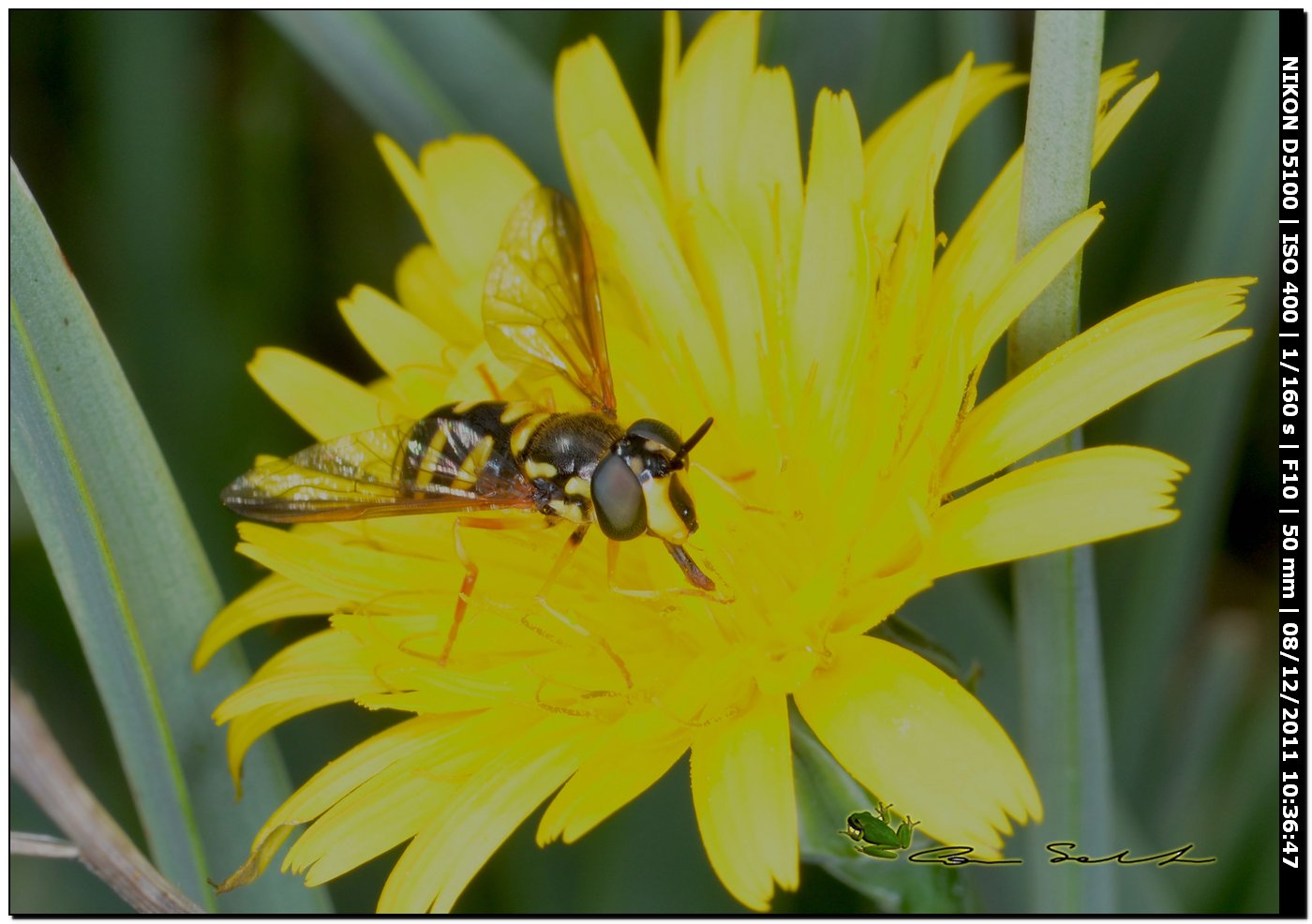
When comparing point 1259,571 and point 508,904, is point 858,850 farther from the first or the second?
point 1259,571

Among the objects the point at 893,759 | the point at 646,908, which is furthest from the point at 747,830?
the point at 646,908

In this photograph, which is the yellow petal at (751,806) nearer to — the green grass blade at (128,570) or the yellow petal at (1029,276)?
the yellow petal at (1029,276)

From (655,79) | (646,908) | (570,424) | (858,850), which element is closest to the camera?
(858,850)

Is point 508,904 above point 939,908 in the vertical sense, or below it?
below

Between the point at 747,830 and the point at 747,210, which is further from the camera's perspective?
the point at 747,210

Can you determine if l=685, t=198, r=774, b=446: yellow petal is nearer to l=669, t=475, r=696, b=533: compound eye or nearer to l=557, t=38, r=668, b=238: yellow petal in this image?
l=557, t=38, r=668, b=238: yellow petal

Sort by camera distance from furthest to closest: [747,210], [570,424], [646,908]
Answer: [646,908] < [747,210] < [570,424]

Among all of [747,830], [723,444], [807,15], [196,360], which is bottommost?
[747,830]
